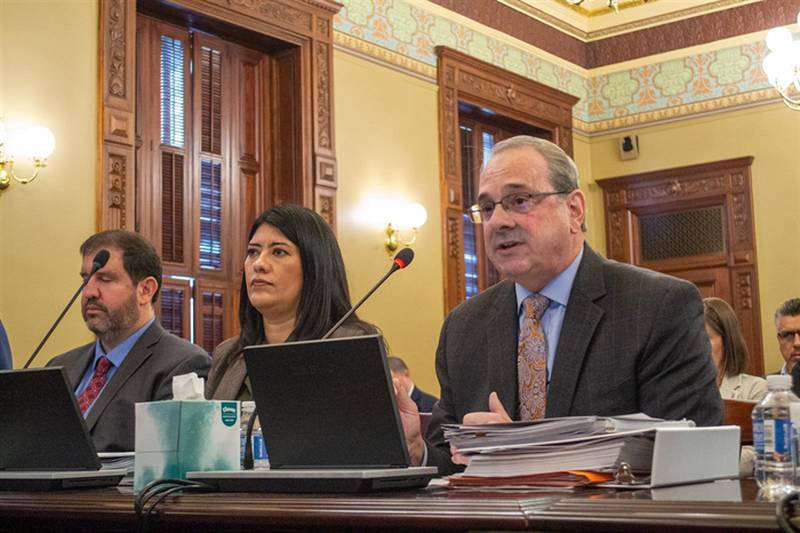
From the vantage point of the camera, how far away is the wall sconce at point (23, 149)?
17.0 ft

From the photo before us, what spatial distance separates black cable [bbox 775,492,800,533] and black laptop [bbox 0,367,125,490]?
1.35 metres

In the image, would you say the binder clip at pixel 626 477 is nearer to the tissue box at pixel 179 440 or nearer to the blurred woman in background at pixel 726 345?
the tissue box at pixel 179 440

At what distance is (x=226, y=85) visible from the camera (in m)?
6.57

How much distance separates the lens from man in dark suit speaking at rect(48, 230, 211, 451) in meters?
2.94

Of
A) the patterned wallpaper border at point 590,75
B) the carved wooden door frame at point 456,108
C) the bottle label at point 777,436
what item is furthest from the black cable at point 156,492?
the carved wooden door frame at point 456,108

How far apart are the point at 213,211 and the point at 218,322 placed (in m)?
0.66

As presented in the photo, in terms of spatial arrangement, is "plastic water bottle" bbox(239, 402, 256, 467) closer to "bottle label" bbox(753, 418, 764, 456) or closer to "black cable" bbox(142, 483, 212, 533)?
"black cable" bbox(142, 483, 212, 533)

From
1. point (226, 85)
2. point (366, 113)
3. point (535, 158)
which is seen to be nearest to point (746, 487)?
point (535, 158)

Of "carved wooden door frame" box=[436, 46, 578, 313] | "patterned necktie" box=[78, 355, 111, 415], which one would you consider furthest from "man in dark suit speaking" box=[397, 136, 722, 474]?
"carved wooden door frame" box=[436, 46, 578, 313]

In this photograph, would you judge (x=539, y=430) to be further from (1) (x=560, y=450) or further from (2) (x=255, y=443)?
(2) (x=255, y=443)

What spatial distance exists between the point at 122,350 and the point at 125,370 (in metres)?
0.23

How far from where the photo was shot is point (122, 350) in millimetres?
3238

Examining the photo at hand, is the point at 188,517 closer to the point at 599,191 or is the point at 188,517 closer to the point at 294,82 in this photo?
the point at 294,82

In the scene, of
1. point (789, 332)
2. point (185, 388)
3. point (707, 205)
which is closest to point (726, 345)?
point (789, 332)
